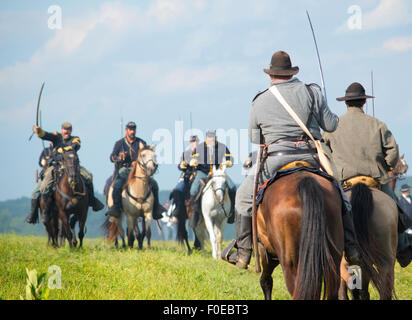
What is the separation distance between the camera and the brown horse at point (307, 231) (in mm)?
5691

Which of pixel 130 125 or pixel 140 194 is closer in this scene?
pixel 140 194

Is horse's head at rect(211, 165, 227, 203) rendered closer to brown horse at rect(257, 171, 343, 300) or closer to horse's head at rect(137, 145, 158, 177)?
horse's head at rect(137, 145, 158, 177)

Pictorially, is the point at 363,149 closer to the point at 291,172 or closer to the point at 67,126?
the point at 291,172

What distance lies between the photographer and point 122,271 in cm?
1150

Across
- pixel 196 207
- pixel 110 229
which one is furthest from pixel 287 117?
pixel 110 229

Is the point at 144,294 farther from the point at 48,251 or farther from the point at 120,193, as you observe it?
the point at 120,193

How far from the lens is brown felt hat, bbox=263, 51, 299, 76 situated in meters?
7.08

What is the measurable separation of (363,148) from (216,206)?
8.56 meters

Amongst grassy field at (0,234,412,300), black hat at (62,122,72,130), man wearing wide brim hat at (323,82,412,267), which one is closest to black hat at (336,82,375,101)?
man wearing wide brim hat at (323,82,412,267)

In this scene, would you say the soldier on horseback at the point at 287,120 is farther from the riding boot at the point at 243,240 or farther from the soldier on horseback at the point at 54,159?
the soldier on horseback at the point at 54,159

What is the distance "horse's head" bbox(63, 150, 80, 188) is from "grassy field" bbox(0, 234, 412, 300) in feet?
6.26

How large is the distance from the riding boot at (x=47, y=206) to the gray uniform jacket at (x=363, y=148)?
10.3 metres

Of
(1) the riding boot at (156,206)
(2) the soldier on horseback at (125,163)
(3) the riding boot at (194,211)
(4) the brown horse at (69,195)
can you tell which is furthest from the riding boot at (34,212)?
(3) the riding boot at (194,211)

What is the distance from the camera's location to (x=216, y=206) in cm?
1655
